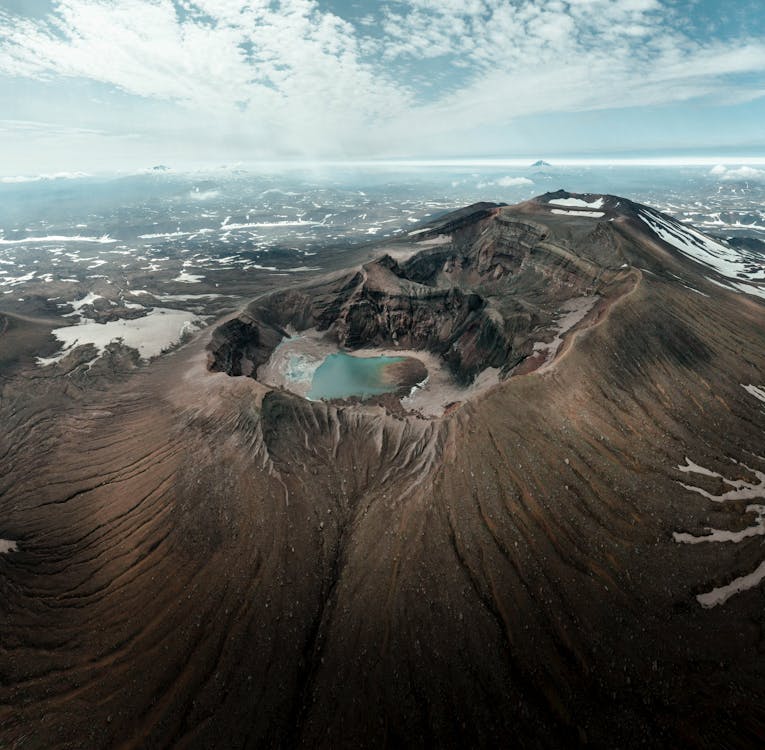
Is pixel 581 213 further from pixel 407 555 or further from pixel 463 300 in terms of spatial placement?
pixel 407 555

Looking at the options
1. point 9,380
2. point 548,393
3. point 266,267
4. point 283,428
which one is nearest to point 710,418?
point 548,393

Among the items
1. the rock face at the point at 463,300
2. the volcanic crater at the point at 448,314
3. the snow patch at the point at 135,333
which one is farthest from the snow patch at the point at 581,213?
the snow patch at the point at 135,333

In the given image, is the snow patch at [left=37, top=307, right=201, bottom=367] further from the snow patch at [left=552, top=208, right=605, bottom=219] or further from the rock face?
the snow patch at [left=552, top=208, right=605, bottom=219]

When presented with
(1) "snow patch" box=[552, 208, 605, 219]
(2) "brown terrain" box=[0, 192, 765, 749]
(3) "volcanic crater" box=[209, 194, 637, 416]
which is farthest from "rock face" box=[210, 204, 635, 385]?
→ (1) "snow patch" box=[552, 208, 605, 219]

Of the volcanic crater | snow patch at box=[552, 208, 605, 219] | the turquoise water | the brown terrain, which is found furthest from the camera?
snow patch at box=[552, 208, 605, 219]

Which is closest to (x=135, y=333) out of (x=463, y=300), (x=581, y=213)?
(x=463, y=300)
